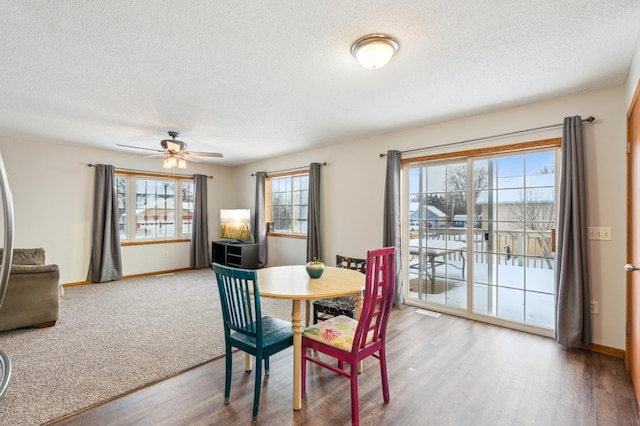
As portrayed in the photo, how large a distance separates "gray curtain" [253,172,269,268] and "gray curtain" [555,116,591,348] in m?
4.81

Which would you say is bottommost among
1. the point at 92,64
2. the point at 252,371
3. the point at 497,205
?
the point at 252,371

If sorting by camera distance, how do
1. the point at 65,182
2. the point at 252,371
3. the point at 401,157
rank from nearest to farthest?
the point at 252,371, the point at 401,157, the point at 65,182

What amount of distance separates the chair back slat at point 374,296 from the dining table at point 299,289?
22 centimetres

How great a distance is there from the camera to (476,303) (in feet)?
12.1

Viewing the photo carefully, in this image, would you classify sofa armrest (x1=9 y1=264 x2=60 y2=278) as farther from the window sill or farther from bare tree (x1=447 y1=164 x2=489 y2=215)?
bare tree (x1=447 y1=164 x2=489 y2=215)

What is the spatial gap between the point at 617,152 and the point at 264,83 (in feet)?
10.5

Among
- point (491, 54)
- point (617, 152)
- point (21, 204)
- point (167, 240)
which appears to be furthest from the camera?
point (167, 240)

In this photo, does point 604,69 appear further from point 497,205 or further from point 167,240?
point 167,240

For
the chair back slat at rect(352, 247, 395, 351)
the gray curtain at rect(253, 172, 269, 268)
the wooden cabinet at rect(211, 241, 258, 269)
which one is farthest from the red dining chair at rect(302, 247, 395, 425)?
the gray curtain at rect(253, 172, 269, 268)

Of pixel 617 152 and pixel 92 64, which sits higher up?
pixel 92 64

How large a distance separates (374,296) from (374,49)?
1.63m

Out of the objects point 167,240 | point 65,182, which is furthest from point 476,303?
point 65,182

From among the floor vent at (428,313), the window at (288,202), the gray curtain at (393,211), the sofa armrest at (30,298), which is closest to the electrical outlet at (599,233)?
the floor vent at (428,313)

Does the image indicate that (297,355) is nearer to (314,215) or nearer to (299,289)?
(299,289)
